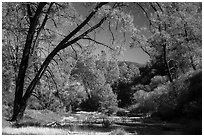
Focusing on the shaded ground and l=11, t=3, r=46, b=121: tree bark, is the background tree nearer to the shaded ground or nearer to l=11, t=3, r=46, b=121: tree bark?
l=11, t=3, r=46, b=121: tree bark

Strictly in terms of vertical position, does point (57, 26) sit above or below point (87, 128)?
above

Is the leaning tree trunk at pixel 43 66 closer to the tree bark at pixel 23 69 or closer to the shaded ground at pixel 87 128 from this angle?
the tree bark at pixel 23 69

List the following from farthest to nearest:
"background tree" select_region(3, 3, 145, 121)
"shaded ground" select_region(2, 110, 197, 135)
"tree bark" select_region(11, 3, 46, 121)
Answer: "tree bark" select_region(11, 3, 46, 121)
"background tree" select_region(3, 3, 145, 121)
"shaded ground" select_region(2, 110, 197, 135)

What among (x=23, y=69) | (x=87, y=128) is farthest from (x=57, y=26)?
(x=87, y=128)

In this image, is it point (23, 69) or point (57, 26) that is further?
point (57, 26)

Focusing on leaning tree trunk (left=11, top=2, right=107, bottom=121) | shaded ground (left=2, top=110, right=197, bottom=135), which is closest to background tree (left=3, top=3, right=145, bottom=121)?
leaning tree trunk (left=11, top=2, right=107, bottom=121)

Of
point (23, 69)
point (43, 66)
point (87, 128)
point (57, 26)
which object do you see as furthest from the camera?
point (57, 26)

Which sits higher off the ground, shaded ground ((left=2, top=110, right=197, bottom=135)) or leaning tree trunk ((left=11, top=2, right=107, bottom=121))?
leaning tree trunk ((left=11, top=2, right=107, bottom=121))

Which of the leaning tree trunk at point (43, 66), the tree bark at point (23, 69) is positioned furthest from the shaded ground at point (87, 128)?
the tree bark at point (23, 69)

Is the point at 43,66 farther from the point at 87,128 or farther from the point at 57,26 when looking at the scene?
the point at 57,26

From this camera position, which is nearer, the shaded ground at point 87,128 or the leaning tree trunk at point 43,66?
the shaded ground at point 87,128

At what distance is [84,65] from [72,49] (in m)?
1.31

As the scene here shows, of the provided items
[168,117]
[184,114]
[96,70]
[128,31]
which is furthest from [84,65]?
[184,114]

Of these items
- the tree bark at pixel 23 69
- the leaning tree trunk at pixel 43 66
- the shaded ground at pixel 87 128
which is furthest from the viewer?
the tree bark at pixel 23 69
